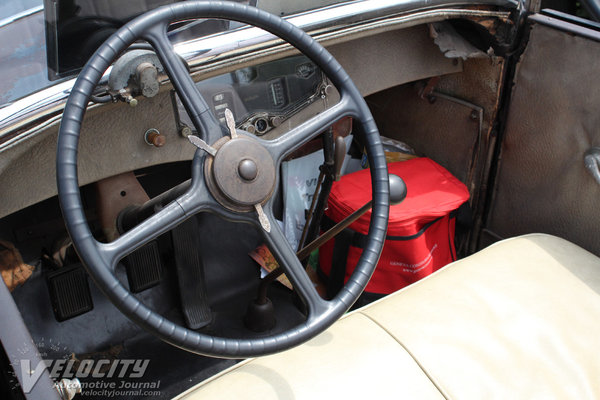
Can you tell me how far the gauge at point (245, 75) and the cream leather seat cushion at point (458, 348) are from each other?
689 mm

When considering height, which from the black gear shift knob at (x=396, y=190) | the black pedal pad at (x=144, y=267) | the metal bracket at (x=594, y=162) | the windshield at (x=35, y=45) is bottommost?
the black pedal pad at (x=144, y=267)

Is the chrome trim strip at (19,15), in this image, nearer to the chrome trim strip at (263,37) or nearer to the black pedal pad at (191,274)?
the chrome trim strip at (263,37)

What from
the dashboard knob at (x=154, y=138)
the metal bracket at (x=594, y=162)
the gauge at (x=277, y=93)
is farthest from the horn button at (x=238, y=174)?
the metal bracket at (x=594, y=162)

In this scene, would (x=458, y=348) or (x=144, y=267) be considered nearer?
(x=458, y=348)

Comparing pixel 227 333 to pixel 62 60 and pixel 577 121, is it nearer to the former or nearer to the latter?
pixel 62 60

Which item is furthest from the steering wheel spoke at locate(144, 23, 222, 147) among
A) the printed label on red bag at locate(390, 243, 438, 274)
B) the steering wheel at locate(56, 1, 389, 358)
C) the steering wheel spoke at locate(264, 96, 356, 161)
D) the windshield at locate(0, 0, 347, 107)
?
the printed label on red bag at locate(390, 243, 438, 274)

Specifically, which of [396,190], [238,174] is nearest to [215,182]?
[238,174]

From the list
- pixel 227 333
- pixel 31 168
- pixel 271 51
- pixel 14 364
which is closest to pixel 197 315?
pixel 227 333

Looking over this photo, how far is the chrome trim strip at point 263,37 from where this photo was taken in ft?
3.43

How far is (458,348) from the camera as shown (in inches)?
43.8

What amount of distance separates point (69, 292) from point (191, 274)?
361 mm

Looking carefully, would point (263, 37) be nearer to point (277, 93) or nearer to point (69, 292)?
point (277, 93)

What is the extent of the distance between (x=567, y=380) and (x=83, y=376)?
1.27 meters

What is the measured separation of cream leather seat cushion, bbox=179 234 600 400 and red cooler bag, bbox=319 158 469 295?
1.13 feet
